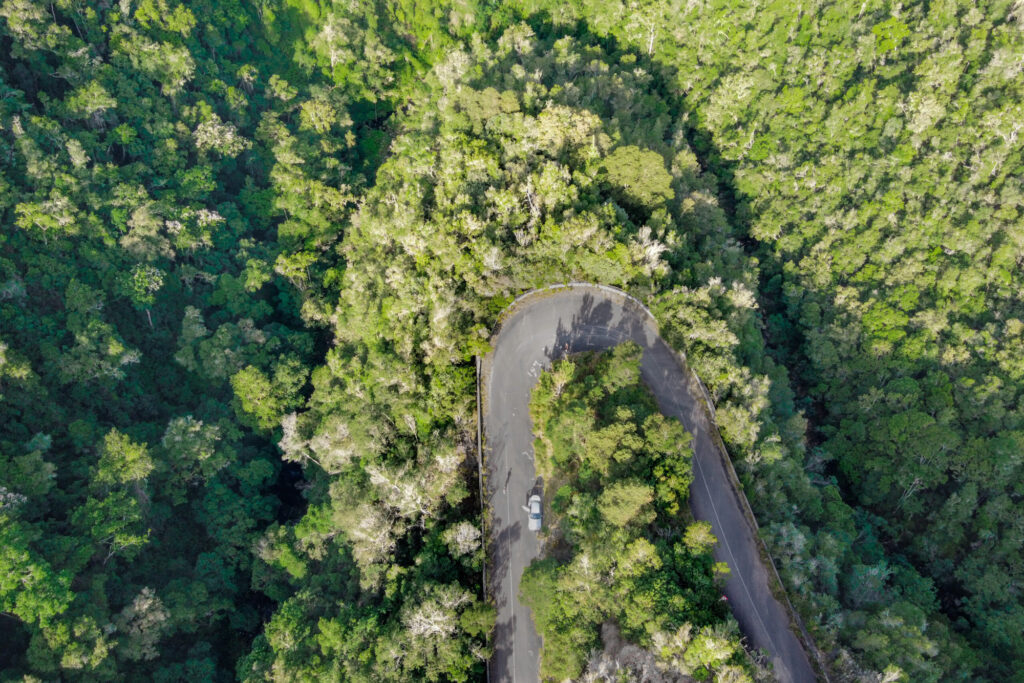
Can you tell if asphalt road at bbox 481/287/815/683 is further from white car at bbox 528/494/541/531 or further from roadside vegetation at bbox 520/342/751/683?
roadside vegetation at bbox 520/342/751/683

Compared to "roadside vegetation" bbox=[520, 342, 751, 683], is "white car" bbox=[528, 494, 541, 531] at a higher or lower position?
lower

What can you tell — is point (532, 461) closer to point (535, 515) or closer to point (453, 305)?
point (535, 515)

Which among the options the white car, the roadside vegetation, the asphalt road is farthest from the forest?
the white car

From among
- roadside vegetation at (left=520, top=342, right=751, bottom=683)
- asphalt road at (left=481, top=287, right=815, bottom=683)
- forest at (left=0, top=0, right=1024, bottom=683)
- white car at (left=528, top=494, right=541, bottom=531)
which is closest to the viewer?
roadside vegetation at (left=520, top=342, right=751, bottom=683)

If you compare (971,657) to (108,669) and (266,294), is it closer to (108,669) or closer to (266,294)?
(108,669)

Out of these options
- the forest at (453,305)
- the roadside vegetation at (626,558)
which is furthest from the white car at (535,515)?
the forest at (453,305)

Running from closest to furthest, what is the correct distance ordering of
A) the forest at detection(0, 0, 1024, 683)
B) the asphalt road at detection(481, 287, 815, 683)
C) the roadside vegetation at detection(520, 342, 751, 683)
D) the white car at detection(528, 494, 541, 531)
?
1. the roadside vegetation at detection(520, 342, 751, 683)
2. the asphalt road at detection(481, 287, 815, 683)
3. the white car at detection(528, 494, 541, 531)
4. the forest at detection(0, 0, 1024, 683)

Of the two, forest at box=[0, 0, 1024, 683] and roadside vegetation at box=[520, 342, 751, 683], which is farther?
forest at box=[0, 0, 1024, 683]

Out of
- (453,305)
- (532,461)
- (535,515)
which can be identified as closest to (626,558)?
(535,515)
